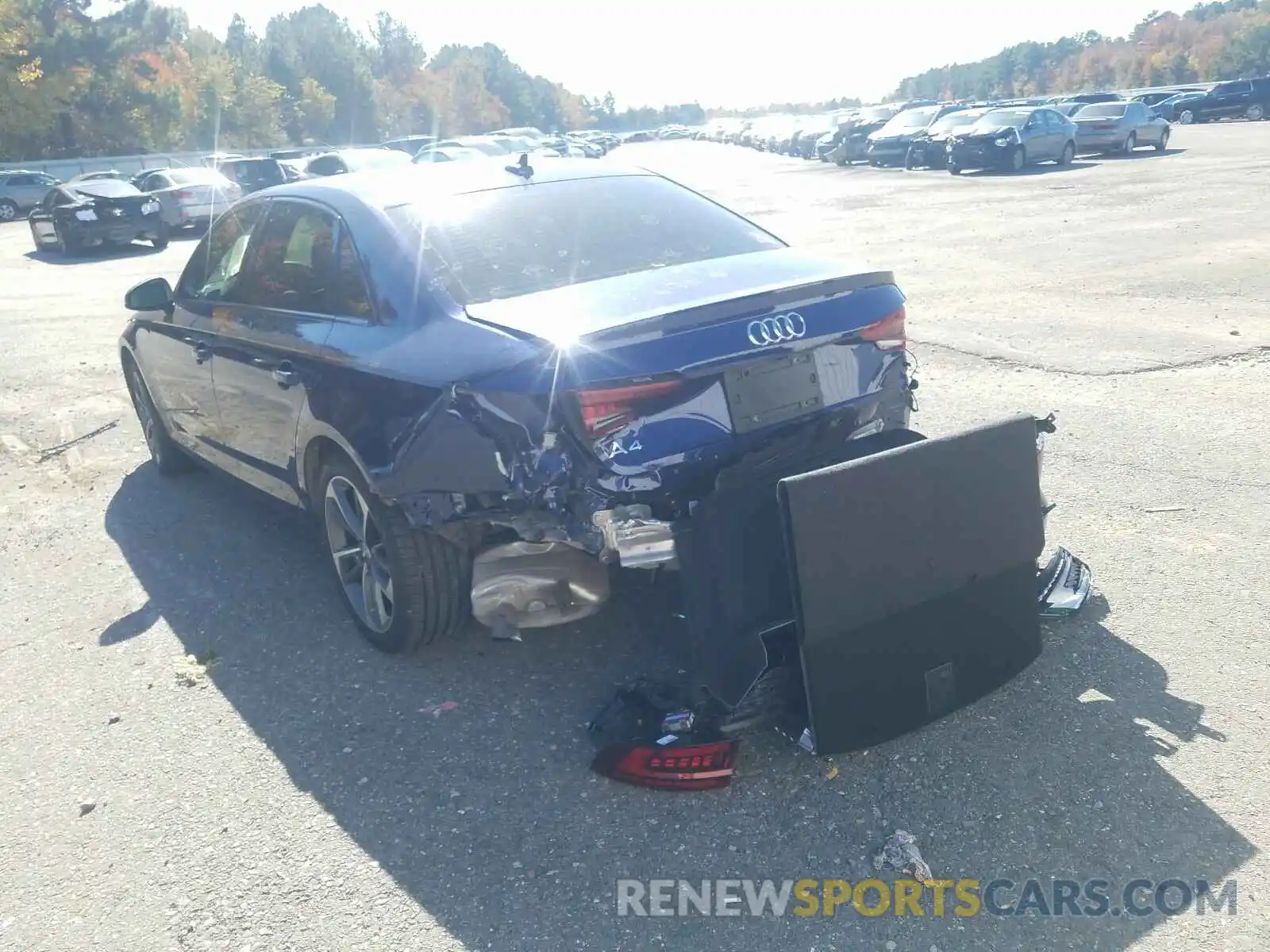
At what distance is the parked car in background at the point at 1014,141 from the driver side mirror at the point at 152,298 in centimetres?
2407

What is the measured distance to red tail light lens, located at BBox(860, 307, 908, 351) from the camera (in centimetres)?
379

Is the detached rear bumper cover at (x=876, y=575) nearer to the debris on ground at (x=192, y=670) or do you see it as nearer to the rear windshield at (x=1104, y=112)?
the debris on ground at (x=192, y=670)

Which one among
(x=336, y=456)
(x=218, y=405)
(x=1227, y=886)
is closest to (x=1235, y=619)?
(x=1227, y=886)

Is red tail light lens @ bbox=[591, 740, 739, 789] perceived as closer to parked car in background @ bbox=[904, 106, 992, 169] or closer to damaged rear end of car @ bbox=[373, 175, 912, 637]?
damaged rear end of car @ bbox=[373, 175, 912, 637]

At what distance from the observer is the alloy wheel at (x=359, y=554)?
4.10m

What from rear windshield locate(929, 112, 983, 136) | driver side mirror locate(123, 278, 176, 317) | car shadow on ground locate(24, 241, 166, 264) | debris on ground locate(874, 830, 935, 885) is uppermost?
rear windshield locate(929, 112, 983, 136)

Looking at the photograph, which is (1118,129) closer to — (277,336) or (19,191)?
(277,336)

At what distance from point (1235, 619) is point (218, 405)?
14.5ft

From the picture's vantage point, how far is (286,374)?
4371mm

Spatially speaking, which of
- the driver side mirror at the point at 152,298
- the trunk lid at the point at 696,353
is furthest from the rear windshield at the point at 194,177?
the trunk lid at the point at 696,353

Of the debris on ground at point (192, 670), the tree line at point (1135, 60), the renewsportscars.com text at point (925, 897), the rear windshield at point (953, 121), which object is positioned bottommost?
the renewsportscars.com text at point (925, 897)

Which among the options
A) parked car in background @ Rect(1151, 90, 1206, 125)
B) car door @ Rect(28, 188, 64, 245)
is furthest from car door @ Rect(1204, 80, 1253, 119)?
car door @ Rect(28, 188, 64, 245)

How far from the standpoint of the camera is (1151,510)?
16.1ft

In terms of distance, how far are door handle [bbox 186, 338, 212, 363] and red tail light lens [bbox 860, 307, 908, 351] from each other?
10.2 ft
